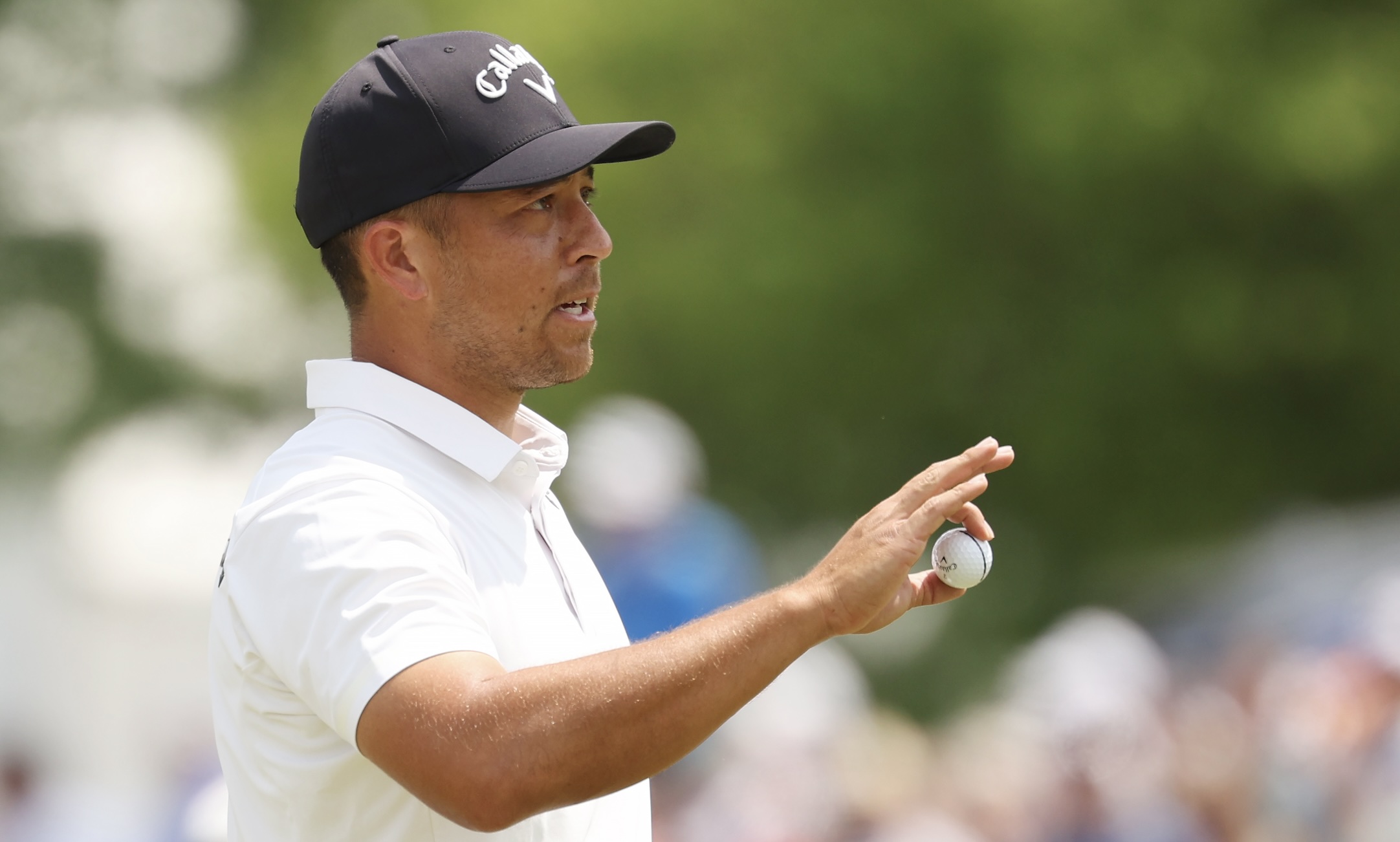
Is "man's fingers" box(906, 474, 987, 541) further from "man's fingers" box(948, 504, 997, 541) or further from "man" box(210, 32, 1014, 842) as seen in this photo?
"man's fingers" box(948, 504, 997, 541)

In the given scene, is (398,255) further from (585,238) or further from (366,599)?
(366,599)

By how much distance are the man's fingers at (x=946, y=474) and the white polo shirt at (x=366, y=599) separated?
0.55 m

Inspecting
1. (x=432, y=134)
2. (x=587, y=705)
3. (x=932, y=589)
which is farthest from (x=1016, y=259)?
(x=587, y=705)

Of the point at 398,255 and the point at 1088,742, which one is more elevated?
the point at 398,255

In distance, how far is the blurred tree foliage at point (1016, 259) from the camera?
28.5 ft

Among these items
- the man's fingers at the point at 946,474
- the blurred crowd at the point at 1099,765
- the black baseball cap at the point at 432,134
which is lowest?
the blurred crowd at the point at 1099,765

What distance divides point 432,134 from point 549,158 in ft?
0.60

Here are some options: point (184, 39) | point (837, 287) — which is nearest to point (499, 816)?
point (837, 287)

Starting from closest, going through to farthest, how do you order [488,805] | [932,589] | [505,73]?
[488,805]
[505,73]
[932,589]

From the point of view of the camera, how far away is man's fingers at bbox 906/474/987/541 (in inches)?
83.5

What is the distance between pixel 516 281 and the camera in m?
2.54

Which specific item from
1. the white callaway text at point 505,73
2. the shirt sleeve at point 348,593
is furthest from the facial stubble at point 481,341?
the shirt sleeve at point 348,593

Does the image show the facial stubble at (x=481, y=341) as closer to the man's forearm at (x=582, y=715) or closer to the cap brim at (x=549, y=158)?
the cap brim at (x=549, y=158)

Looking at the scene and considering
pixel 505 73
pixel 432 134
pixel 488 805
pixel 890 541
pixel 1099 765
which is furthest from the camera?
pixel 1099 765
